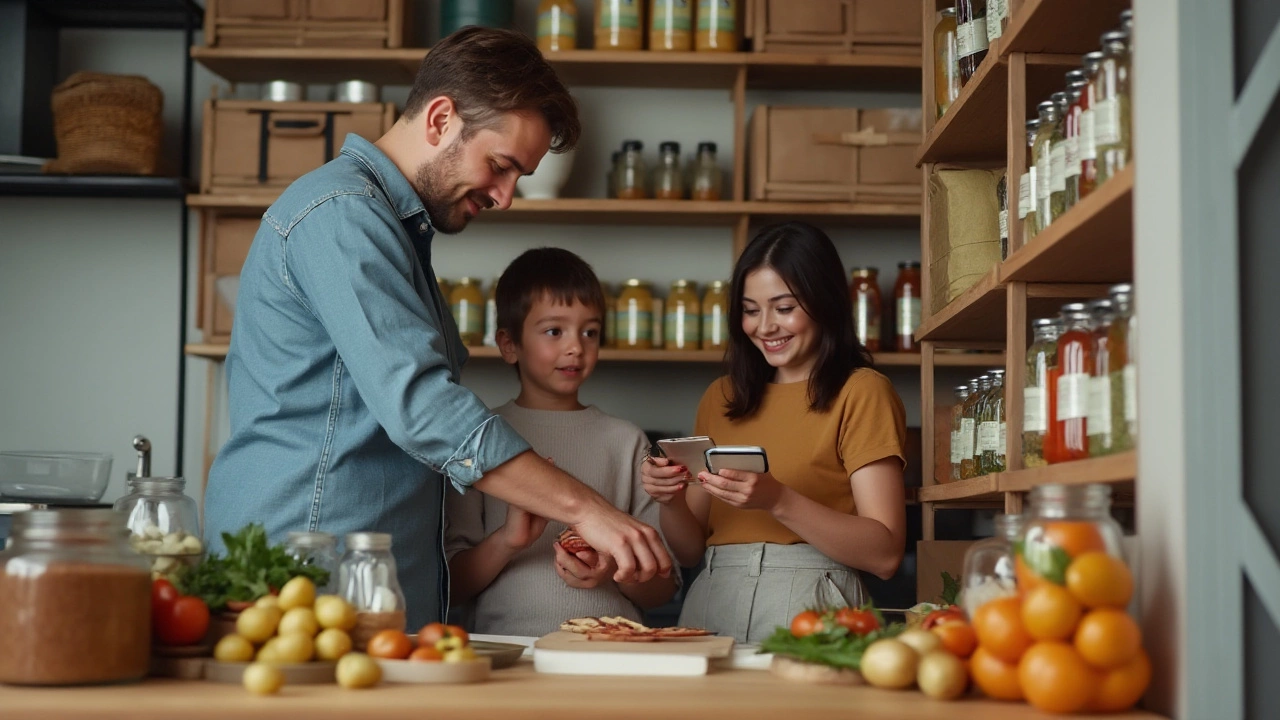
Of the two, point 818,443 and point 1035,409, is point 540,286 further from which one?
point 1035,409

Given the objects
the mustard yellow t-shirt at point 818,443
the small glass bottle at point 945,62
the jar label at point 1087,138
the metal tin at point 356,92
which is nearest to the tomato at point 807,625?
the jar label at point 1087,138

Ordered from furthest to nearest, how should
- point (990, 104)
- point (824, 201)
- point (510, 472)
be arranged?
1. point (824, 201)
2. point (990, 104)
3. point (510, 472)

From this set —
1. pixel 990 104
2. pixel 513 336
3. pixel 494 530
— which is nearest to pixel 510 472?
pixel 494 530

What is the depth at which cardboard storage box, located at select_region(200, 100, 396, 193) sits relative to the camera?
3.42m

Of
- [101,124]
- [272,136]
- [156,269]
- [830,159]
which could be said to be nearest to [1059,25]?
[830,159]

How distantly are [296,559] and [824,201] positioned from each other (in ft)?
7.72

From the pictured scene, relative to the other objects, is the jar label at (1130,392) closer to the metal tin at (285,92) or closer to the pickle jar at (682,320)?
the pickle jar at (682,320)

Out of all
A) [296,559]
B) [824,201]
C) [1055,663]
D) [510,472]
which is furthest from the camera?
[824,201]

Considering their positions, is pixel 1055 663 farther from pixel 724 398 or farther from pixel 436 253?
pixel 436 253

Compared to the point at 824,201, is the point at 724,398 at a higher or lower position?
lower

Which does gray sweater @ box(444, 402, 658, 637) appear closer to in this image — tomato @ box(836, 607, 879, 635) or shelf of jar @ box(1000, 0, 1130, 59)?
tomato @ box(836, 607, 879, 635)


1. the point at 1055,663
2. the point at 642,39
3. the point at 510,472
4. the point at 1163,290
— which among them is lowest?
the point at 1055,663

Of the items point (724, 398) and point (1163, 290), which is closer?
point (1163, 290)

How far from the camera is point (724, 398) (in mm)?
2295
